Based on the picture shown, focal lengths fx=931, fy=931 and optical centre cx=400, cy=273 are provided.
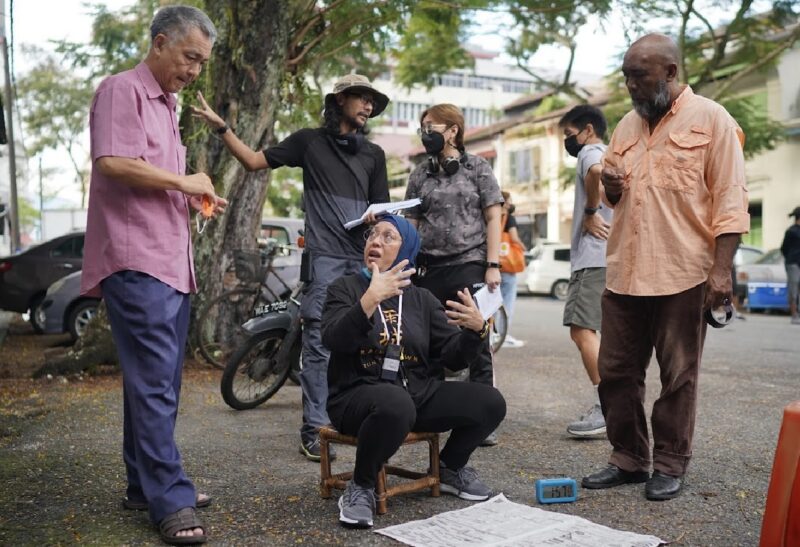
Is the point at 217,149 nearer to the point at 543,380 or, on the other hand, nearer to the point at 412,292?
the point at 543,380

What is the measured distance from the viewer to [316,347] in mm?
5410

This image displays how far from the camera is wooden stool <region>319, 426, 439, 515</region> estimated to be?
408cm

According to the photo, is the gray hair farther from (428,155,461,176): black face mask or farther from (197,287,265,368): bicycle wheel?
(197,287,265,368): bicycle wheel

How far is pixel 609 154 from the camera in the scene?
15.9 feet

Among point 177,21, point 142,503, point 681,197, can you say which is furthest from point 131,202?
point 681,197

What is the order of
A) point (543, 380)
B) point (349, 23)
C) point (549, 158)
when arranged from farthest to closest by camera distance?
1. point (549, 158)
2. point (349, 23)
3. point (543, 380)

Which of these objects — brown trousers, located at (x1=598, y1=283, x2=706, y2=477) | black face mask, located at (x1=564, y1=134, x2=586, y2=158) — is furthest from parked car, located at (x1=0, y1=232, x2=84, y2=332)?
brown trousers, located at (x1=598, y1=283, x2=706, y2=477)

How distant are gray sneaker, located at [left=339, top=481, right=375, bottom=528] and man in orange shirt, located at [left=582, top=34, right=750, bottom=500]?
1254 millimetres

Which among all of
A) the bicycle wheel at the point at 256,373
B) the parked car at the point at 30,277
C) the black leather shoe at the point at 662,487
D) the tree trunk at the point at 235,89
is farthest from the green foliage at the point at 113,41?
the black leather shoe at the point at 662,487

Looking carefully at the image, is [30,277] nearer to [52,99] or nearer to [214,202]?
[214,202]

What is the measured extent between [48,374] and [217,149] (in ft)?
9.23

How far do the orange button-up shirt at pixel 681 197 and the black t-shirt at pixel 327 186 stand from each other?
165 cm

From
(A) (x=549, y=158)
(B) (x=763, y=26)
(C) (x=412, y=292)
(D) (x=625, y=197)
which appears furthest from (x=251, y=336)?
(A) (x=549, y=158)

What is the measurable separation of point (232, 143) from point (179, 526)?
228 centimetres
